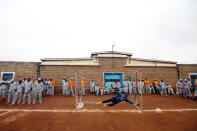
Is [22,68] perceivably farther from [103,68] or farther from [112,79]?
[112,79]

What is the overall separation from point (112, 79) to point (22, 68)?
12584mm

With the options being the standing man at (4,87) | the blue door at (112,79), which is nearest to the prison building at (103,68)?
the blue door at (112,79)

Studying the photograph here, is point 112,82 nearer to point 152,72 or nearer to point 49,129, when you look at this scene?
→ point 152,72

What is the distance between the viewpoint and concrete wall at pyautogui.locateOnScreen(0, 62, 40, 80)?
1404 centimetres

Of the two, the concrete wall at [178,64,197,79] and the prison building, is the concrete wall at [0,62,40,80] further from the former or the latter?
the concrete wall at [178,64,197,79]

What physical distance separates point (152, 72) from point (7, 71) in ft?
68.1

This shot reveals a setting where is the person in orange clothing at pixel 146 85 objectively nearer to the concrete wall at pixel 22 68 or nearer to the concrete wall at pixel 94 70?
the concrete wall at pixel 94 70

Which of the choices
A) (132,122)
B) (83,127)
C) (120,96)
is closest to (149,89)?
(120,96)

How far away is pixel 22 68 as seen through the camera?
1413 cm

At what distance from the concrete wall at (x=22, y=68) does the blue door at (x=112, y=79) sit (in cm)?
966

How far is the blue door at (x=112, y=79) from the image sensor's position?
50.2 ft

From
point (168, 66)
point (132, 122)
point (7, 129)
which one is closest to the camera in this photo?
point (7, 129)

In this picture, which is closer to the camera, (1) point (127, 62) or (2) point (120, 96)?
(2) point (120, 96)

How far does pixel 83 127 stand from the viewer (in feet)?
16.1
